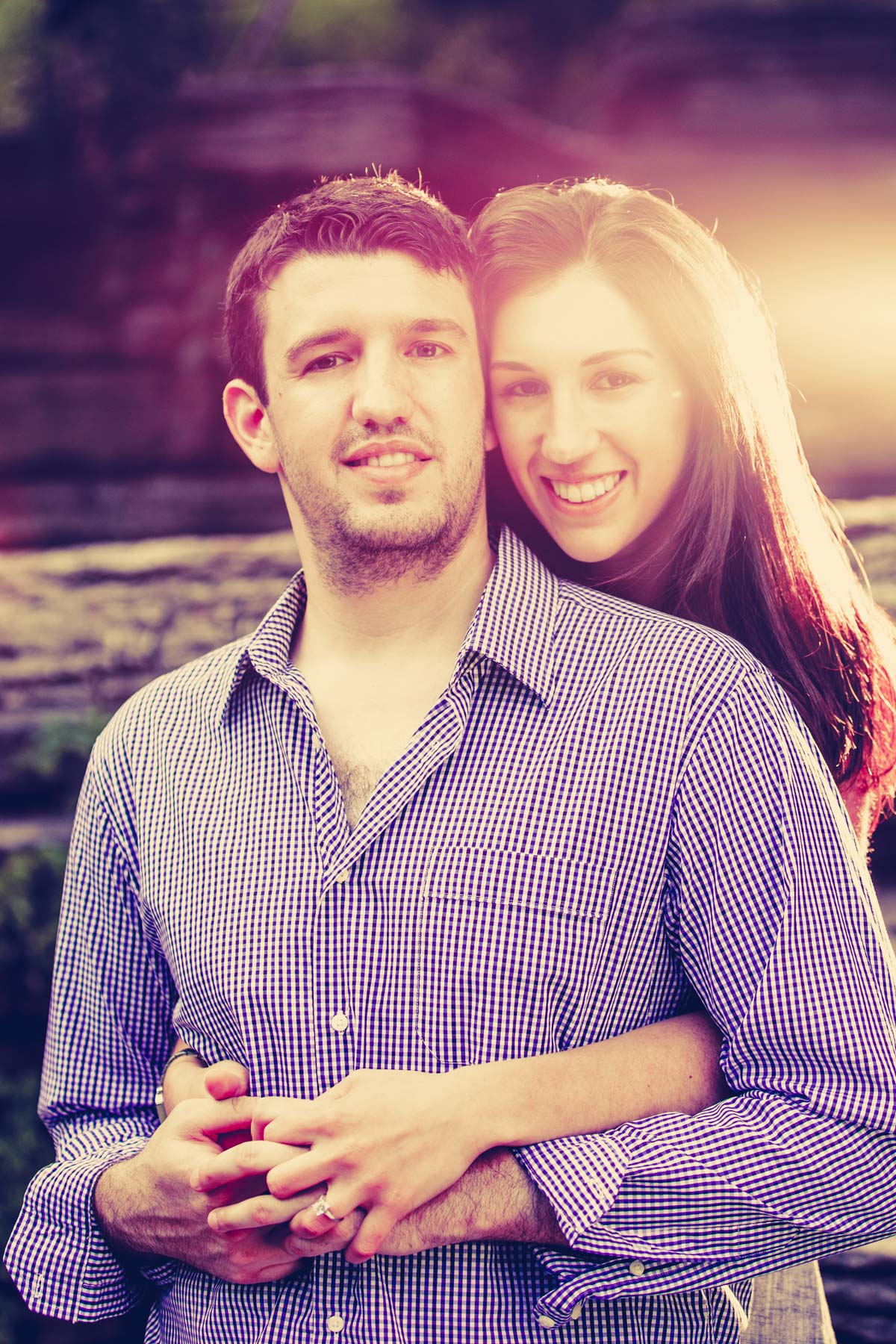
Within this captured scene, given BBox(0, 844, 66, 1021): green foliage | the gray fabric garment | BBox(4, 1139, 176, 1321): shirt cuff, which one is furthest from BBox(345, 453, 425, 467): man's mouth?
BBox(0, 844, 66, 1021): green foliage

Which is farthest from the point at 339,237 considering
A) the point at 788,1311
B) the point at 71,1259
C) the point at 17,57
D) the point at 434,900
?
the point at 17,57

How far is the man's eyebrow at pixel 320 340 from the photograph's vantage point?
1.76m

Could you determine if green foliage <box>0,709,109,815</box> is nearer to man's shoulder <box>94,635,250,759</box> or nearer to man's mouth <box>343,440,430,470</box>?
man's shoulder <box>94,635,250,759</box>

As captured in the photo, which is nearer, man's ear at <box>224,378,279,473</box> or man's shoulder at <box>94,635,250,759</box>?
man's shoulder at <box>94,635,250,759</box>

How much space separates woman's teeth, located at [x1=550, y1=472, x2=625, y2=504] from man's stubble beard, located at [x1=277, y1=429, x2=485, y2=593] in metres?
0.21

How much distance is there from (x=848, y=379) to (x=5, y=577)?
3.22 meters

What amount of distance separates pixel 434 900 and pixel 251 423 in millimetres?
911

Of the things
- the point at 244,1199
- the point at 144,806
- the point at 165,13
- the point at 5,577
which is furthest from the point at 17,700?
the point at 165,13

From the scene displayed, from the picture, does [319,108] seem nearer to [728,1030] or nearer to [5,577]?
[5,577]

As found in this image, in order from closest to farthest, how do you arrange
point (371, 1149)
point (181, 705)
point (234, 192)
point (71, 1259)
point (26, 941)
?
1. point (371, 1149)
2. point (71, 1259)
3. point (181, 705)
4. point (26, 941)
5. point (234, 192)

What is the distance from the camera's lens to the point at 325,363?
1.79 metres

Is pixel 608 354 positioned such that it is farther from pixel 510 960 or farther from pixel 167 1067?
pixel 167 1067

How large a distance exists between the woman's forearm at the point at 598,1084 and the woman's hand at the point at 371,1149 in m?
0.03

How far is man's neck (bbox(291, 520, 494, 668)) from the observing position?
1808mm
